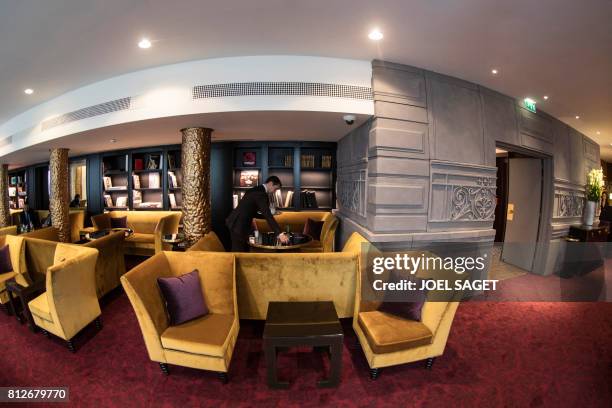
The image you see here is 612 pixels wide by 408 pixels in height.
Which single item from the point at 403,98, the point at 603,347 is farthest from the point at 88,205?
the point at 603,347

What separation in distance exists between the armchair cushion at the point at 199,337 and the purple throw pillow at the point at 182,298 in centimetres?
6

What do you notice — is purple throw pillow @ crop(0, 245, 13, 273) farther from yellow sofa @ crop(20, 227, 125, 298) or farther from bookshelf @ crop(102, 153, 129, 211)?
bookshelf @ crop(102, 153, 129, 211)

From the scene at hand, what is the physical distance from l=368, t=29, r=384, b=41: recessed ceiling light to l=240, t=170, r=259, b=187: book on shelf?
3302 millimetres

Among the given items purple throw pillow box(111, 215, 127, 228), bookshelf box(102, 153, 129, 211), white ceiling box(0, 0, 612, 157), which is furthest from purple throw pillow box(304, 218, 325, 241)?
Answer: bookshelf box(102, 153, 129, 211)

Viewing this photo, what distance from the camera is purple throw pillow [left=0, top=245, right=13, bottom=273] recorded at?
2.81 meters

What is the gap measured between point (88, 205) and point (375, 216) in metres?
6.96

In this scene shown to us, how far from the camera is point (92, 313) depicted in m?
2.32

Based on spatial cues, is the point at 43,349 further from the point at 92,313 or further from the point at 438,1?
the point at 438,1

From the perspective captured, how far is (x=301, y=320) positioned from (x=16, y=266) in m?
3.54

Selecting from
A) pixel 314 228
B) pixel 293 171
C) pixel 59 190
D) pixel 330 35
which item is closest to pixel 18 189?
pixel 59 190

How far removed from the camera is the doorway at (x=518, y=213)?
4.07m

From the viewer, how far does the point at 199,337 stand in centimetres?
175

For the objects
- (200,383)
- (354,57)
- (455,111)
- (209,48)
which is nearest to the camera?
(200,383)

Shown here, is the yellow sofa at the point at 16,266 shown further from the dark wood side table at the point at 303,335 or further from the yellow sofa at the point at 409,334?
the yellow sofa at the point at 409,334
